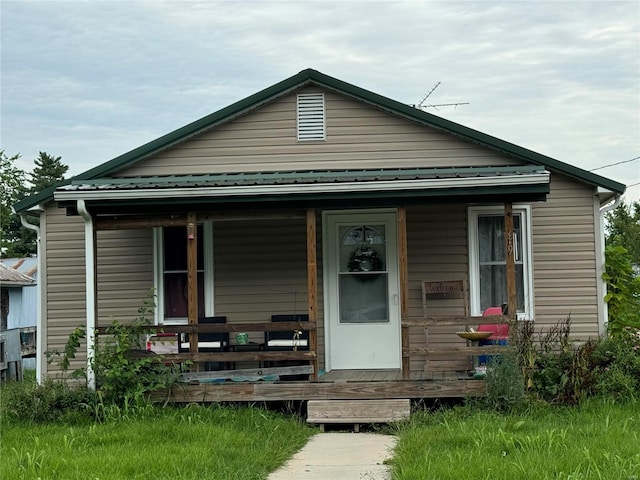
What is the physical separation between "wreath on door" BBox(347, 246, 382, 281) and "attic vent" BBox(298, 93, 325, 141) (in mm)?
1865

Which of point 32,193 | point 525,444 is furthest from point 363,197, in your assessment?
point 32,193

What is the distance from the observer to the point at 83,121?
2552cm

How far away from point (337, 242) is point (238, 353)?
2.54 m

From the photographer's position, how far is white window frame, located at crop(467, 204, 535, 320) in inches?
497

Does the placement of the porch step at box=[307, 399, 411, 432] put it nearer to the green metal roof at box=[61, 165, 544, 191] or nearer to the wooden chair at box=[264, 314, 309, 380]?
the wooden chair at box=[264, 314, 309, 380]

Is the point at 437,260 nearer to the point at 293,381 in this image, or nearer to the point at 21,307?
the point at 293,381

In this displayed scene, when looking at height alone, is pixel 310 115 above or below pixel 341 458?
above

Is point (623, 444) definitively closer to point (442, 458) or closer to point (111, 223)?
point (442, 458)

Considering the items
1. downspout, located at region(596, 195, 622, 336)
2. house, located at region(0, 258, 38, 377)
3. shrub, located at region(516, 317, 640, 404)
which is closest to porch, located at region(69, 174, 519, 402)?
shrub, located at region(516, 317, 640, 404)

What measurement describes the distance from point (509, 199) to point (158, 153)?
5.29 meters

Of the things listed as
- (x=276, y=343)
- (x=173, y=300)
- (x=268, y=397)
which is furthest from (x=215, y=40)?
(x=268, y=397)

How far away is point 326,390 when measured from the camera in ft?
36.6

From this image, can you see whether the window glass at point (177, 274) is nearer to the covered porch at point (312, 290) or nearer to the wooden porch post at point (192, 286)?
the covered porch at point (312, 290)

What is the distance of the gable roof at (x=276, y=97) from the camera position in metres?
12.8
